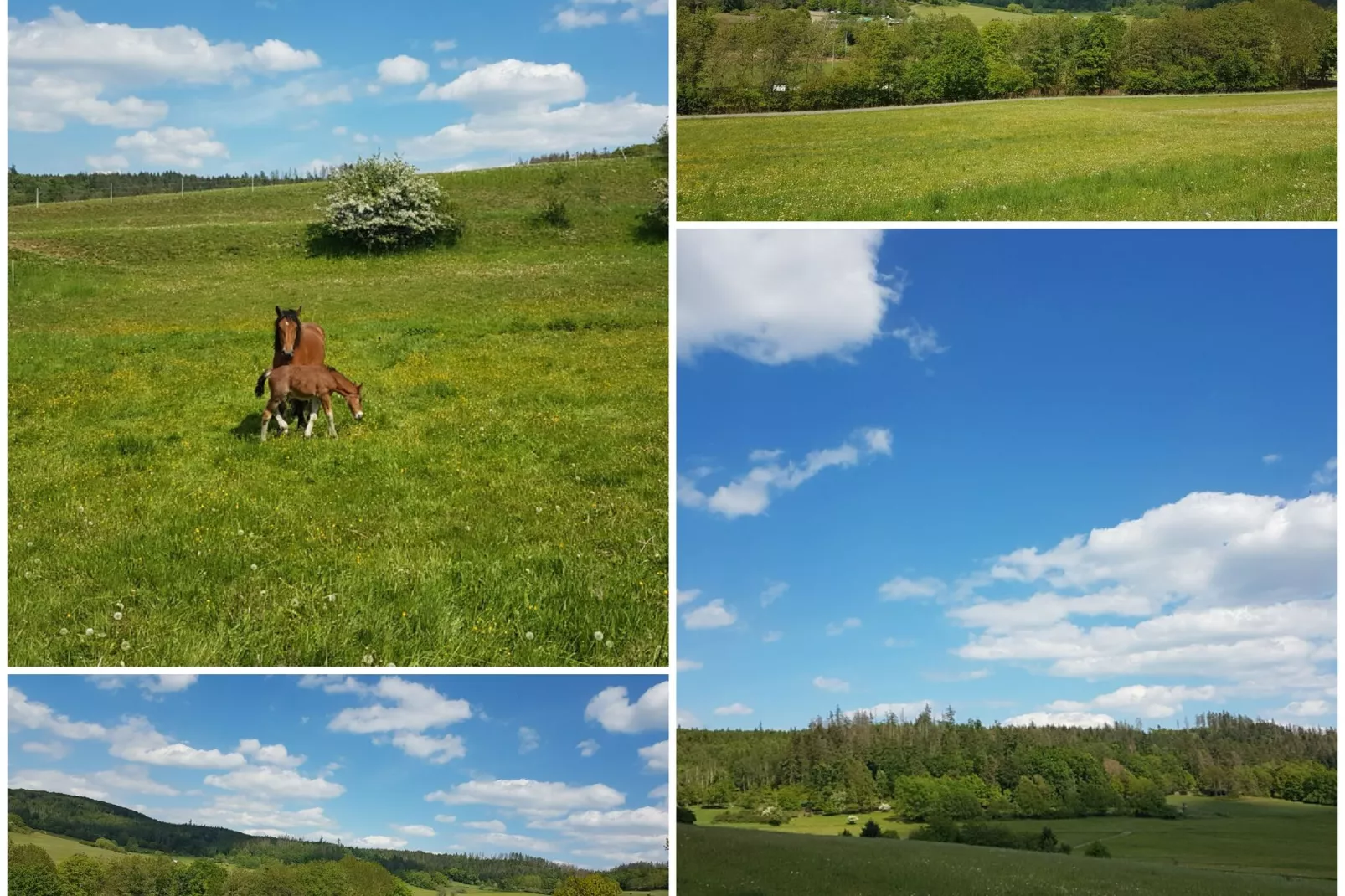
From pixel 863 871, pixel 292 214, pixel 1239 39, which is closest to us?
pixel 863 871

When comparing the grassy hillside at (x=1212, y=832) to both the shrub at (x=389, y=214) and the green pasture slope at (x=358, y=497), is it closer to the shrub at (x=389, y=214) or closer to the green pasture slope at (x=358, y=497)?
the green pasture slope at (x=358, y=497)

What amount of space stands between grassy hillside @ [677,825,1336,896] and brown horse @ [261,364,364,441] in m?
7.49

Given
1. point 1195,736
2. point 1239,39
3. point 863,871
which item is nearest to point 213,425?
point 863,871

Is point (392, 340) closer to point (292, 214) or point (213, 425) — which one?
point (213, 425)

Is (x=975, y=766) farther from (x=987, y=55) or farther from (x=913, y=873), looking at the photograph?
(x=987, y=55)

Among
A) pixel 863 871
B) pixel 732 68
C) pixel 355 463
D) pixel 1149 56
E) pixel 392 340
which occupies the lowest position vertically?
pixel 863 871

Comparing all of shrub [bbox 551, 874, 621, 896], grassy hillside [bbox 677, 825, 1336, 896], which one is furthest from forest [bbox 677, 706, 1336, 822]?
shrub [bbox 551, 874, 621, 896]

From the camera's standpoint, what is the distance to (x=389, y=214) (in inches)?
1767

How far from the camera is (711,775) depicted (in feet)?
45.4

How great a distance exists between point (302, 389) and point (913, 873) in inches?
384

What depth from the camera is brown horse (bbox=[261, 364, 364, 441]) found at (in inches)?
404

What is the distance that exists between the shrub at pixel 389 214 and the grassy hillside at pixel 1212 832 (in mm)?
38403

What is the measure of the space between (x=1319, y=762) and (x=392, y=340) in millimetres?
18287

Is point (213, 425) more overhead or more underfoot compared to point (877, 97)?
more underfoot
